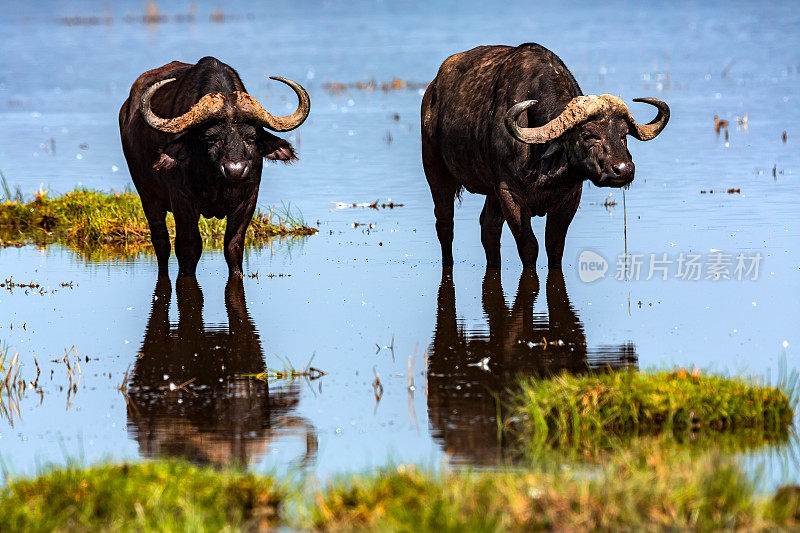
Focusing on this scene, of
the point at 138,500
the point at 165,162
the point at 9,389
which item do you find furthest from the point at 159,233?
the point at 138,500

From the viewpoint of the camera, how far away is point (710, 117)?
27281 mm

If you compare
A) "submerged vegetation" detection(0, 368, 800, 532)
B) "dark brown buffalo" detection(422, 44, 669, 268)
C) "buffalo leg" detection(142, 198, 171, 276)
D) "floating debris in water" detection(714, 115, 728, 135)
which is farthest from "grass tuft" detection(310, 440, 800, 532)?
"floating debris in water" detection(714, 115, 728, 135)

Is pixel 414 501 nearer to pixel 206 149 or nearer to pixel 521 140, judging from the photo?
pixel 521 140

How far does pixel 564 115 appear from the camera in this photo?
11.5 m

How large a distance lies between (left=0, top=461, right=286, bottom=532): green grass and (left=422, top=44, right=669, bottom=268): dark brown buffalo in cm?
607

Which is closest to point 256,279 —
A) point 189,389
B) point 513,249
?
point 513,249

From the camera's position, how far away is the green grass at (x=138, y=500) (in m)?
5.68

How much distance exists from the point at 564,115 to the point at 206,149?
10.1ft

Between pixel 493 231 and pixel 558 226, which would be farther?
pixel 493 231

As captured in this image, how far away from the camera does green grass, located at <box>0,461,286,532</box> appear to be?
18.6 ft

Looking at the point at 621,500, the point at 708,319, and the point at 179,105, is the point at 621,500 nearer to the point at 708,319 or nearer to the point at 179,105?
the point at 708,319

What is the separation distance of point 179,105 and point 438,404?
574 centimetres

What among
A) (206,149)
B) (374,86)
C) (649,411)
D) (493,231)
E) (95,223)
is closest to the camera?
(649,411)

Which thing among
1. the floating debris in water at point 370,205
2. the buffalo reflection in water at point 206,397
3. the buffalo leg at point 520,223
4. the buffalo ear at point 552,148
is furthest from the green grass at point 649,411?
the floating debris in water at point 370,205
